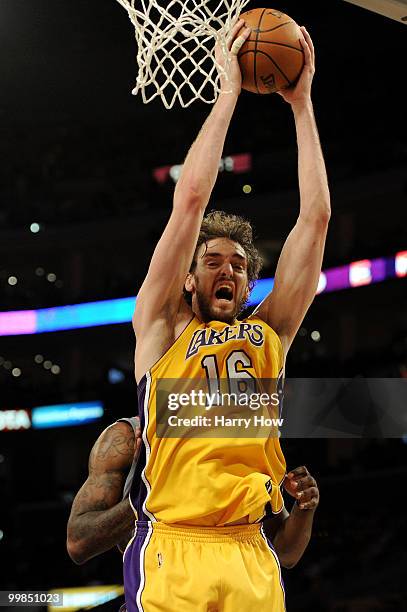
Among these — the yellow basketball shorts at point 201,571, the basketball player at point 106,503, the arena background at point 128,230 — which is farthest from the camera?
the arena background at point 128,230

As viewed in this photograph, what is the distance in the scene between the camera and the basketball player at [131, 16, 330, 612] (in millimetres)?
2217

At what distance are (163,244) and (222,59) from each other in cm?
57

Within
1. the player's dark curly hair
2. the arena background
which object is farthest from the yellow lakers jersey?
the arena background

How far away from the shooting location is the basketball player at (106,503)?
275cm

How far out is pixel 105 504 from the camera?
2832 mm

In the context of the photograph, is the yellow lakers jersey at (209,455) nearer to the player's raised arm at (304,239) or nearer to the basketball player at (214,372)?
the basketball player at (214,372)

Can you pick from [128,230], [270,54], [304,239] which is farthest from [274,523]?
[128,230]

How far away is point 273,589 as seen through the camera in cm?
227

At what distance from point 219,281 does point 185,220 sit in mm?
241

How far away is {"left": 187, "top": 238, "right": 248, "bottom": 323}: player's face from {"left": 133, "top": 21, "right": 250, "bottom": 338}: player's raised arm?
12cm

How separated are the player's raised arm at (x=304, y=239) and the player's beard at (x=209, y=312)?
11cm

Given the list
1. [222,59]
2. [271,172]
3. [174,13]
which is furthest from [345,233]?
[222,59]

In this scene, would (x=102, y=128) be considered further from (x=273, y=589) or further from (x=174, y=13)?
(x=273, y=589)

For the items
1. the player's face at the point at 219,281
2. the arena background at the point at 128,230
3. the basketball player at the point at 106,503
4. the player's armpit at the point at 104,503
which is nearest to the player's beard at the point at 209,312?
the player's face at the point at 219,281
